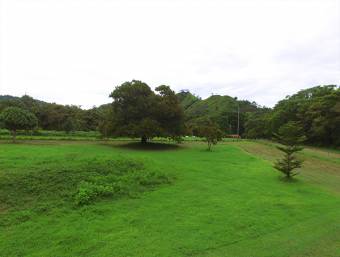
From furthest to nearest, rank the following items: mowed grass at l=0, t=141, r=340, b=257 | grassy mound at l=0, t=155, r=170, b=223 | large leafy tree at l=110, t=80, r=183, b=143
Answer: large leafy tree at l=110, t=80, r=183, b=143 < grassy mound at l=0, t=155, r=170, b=223 < mowed grass at l=0, t=141, r=340, b=257

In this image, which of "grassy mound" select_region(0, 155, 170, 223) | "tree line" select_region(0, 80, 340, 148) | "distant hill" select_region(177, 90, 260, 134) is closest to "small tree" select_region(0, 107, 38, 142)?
"tree line" select_region(0, 80, 340, 148)

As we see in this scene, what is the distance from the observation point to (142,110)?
2845 centimetres

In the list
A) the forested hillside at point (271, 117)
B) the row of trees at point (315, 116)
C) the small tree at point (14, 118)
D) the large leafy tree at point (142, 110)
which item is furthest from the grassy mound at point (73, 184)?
the row of trees at point (315, 116)

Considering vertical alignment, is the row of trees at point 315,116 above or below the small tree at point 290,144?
above

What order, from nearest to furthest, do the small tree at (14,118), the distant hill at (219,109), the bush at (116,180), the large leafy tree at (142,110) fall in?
the bush at (116,180), the small tree at (14,118), the large leafy tree at (142,110), the distant hill at (219,109)

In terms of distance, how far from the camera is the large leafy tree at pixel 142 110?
90.7 feet

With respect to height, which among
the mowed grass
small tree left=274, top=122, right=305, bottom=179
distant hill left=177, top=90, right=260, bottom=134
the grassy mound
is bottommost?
the mowed grass

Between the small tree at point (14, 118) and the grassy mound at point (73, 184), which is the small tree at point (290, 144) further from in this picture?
the small tree at point (14, 118)

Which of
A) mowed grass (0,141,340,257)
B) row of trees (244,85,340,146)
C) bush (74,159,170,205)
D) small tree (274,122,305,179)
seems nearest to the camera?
mowed grass (0,141,340,257)

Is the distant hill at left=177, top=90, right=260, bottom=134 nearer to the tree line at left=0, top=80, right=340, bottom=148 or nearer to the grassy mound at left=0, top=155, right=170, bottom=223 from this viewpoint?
the tree line at left=0, top=80, right=340, bottom=148

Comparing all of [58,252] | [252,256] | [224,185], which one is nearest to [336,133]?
[224,185]

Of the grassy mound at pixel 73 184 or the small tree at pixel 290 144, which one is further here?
the small tree at pixel 290 144

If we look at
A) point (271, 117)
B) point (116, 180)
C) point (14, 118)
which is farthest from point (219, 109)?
point (116, 180)

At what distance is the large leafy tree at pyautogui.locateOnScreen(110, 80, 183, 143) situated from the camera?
2766 centimetres
